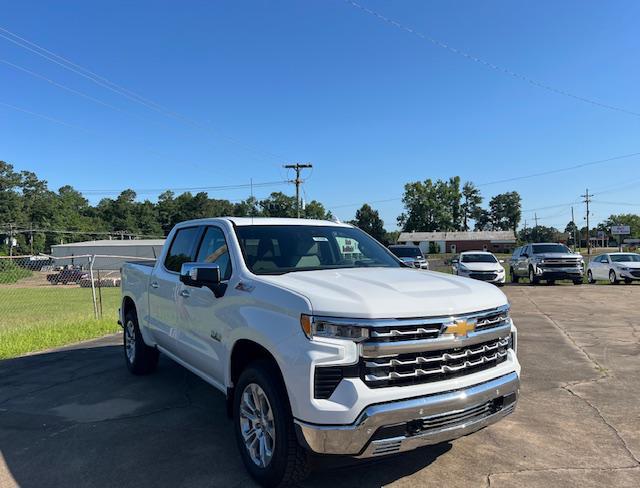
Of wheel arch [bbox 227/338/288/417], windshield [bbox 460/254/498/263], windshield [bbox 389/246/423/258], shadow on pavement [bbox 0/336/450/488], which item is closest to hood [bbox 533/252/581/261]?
windshield [bbox 460/254/498/263]

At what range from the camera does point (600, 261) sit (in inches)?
889

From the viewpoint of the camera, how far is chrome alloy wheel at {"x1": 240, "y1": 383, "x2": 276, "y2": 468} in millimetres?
3361

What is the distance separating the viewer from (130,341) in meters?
6.71

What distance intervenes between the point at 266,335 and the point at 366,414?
86cm

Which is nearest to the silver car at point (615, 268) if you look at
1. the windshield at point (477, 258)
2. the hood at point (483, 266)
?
the windshield at point (477, 258)

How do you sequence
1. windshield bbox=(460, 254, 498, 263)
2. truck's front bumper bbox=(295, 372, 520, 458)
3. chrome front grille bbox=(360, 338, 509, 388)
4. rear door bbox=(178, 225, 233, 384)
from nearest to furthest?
truck's front bumper bbox=(295, 372, 520, 458) → chrome front grille bbox=(360, 338, 509, 388) → rear door bbox=(178, 225, 233, 384) → windshield bbox=(460, 254, 498, 263)

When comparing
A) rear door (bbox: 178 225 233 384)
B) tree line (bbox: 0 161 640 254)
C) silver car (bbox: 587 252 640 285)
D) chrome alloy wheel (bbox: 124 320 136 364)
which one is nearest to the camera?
rear door (bbox: 178 225 233 384)

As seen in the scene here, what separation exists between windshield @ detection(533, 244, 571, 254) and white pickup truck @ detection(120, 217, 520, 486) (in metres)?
19.8

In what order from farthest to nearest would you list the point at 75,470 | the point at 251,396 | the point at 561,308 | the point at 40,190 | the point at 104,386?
the point at 40,190 → the point at 561,308 → the point at 104,386 → the point at 75,470 → the point at 251,396

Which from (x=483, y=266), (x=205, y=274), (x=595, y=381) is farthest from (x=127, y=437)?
(x=483, y=266)

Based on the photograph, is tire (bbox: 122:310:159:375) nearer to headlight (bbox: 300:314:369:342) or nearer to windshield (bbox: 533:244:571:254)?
headlight (bbox: 300:314:369:342)

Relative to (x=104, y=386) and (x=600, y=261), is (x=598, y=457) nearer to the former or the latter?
(x=104, y=386)

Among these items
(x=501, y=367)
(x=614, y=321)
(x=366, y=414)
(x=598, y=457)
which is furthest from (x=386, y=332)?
(x=614, y=321)

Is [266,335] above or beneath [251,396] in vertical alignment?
above
